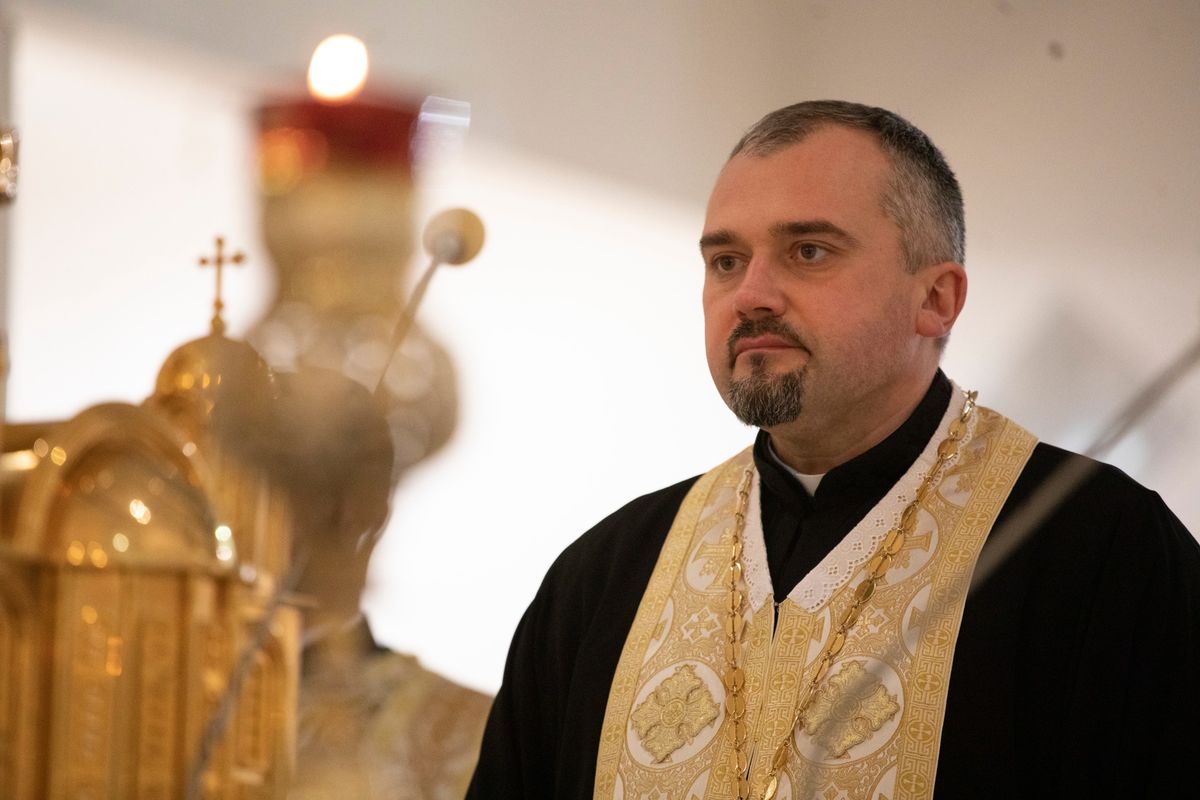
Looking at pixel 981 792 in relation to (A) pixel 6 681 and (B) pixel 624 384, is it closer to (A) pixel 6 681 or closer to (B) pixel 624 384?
Answer: (B) pixel 624 384

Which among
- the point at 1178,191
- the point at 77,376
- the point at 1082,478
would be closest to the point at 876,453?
the point at 1082,478

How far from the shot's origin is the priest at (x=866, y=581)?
5.21ft

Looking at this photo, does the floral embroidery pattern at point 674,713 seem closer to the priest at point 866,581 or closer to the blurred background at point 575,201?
the priest at point 866,581

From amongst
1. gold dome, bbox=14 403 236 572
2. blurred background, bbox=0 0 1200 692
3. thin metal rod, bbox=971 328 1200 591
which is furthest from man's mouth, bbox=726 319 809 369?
gold dome, bbox=14 403 236 572

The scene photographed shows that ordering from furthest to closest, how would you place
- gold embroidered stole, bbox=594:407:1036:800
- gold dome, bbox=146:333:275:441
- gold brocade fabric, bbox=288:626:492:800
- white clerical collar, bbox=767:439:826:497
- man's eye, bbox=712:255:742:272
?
1. white clerical collar, bbox=767:439:826:497
2. man's eye, bbox=712:255:742:272
3. gold embroidered stole, bbox=594:407:1036:800
4. gold brocade fabric, bbox=288:626:492:800
5. gold dome, bbox=146:333:275:441

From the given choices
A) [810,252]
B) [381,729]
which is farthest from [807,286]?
[381,729]

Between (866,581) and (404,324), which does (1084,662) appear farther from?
(404,324)

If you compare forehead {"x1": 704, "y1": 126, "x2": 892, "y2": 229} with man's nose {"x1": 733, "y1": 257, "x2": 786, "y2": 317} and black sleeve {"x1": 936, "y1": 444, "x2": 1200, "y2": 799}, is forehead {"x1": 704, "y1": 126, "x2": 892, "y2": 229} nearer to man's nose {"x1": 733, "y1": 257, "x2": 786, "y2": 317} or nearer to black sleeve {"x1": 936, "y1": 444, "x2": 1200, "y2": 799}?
man's nose {"x1": 733, "y1": 257, "x2": 786, "y2": 317}

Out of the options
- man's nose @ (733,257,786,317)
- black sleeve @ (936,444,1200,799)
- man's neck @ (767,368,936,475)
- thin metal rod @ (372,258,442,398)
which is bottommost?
black sleeve @ (936,444,1200,799)

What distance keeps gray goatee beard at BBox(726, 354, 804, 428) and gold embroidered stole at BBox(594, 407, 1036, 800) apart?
0.22 m

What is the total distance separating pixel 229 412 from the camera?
3.67 ft

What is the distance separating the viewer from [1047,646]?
1623mm

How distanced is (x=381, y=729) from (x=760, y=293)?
761 millimetres

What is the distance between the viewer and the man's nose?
1.71m
